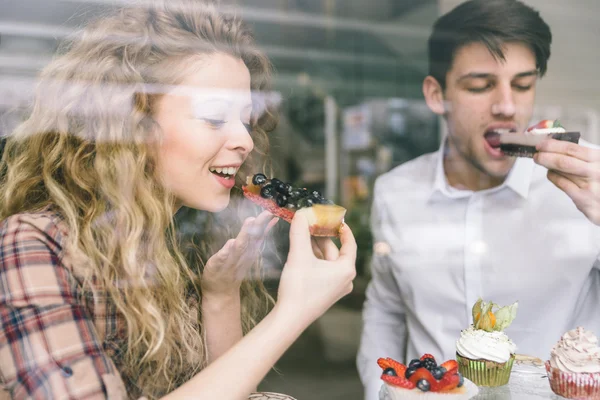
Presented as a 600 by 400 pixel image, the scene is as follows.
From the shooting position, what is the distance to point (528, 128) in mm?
2438

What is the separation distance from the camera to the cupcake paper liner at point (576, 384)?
6.28ft

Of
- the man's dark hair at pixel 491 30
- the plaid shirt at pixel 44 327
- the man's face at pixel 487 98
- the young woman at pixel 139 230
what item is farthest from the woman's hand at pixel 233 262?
the man's dark hair at pixel 491 30

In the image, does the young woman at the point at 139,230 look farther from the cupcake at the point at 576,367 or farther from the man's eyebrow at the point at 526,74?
the man's eyebrow at the point at 526,74

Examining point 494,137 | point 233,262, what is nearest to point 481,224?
point 494,137

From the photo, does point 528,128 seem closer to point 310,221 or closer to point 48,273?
point 310,221

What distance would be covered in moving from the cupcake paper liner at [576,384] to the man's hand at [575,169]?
67 centimetres

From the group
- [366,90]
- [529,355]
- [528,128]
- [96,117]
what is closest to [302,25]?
[366,90]

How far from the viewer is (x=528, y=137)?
7.72 ft

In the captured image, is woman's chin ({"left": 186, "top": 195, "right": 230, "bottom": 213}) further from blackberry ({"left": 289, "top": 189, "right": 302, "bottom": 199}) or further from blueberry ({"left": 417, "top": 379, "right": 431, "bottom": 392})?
blueberry ({"left": 417, "top": 379, "right": 431, "bottom": 392})

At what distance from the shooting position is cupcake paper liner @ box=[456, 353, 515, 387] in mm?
2059

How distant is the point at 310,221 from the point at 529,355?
1.36m

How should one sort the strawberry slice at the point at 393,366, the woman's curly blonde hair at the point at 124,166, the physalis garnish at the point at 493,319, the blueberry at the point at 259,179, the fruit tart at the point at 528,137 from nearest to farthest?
the woman's curly blonde hair at the point at 124,166 → the strawberry slice at the point at 393,366 → the blueberry at the point at 259,179 → the physalis garnish at the point at 493,319 → the fruit tart at the point at 528,137

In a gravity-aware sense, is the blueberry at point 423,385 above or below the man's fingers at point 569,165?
below

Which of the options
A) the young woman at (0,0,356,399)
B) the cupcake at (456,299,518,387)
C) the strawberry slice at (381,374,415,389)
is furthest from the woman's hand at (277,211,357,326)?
the cupcake at (456,299,518,387)
